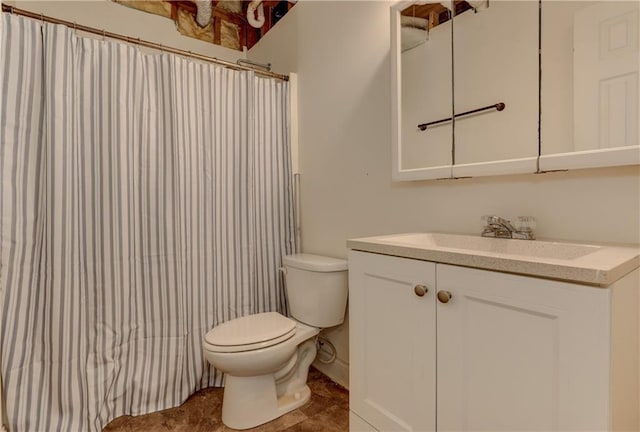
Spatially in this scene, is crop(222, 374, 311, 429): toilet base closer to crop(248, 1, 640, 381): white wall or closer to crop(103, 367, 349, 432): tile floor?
crop(103, 367, 349, 432): tile floor

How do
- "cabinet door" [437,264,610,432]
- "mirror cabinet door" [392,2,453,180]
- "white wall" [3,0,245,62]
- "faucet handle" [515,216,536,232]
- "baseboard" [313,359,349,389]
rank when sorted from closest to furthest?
1. "cabinet door" [437,264,610,432]
2. "faucet handle" [515,216,536,232]
3. "mirror cabinet door" [392,2,453,180]
4. "baseboard" [313,359,349,389]
5. "white wall" [3,0,245,62]

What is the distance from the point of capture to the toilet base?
59.2 inches

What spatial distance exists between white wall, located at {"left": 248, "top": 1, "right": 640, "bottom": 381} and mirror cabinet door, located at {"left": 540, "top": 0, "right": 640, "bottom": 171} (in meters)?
0.07

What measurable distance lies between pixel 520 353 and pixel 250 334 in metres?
1.10

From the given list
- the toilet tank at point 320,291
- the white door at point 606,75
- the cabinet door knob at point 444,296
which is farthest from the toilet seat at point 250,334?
the white door at point 606,75

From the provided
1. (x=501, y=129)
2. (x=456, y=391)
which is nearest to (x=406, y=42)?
(x=501, y=129)

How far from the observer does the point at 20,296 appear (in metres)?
1.38

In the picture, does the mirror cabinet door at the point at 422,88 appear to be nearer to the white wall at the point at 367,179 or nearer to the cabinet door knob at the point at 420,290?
the white wall at the point at 367,179

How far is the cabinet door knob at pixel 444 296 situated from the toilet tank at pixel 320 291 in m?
0.80

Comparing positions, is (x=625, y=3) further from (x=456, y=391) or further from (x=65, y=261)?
(x=65, y=261)

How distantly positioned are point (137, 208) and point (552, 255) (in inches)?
68.6

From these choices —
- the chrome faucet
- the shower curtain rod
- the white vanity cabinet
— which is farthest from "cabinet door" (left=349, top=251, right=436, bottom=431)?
the shower curtain rod

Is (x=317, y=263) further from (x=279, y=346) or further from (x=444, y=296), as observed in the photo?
(x=444, y=296)

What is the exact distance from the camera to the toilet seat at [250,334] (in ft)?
4.67
